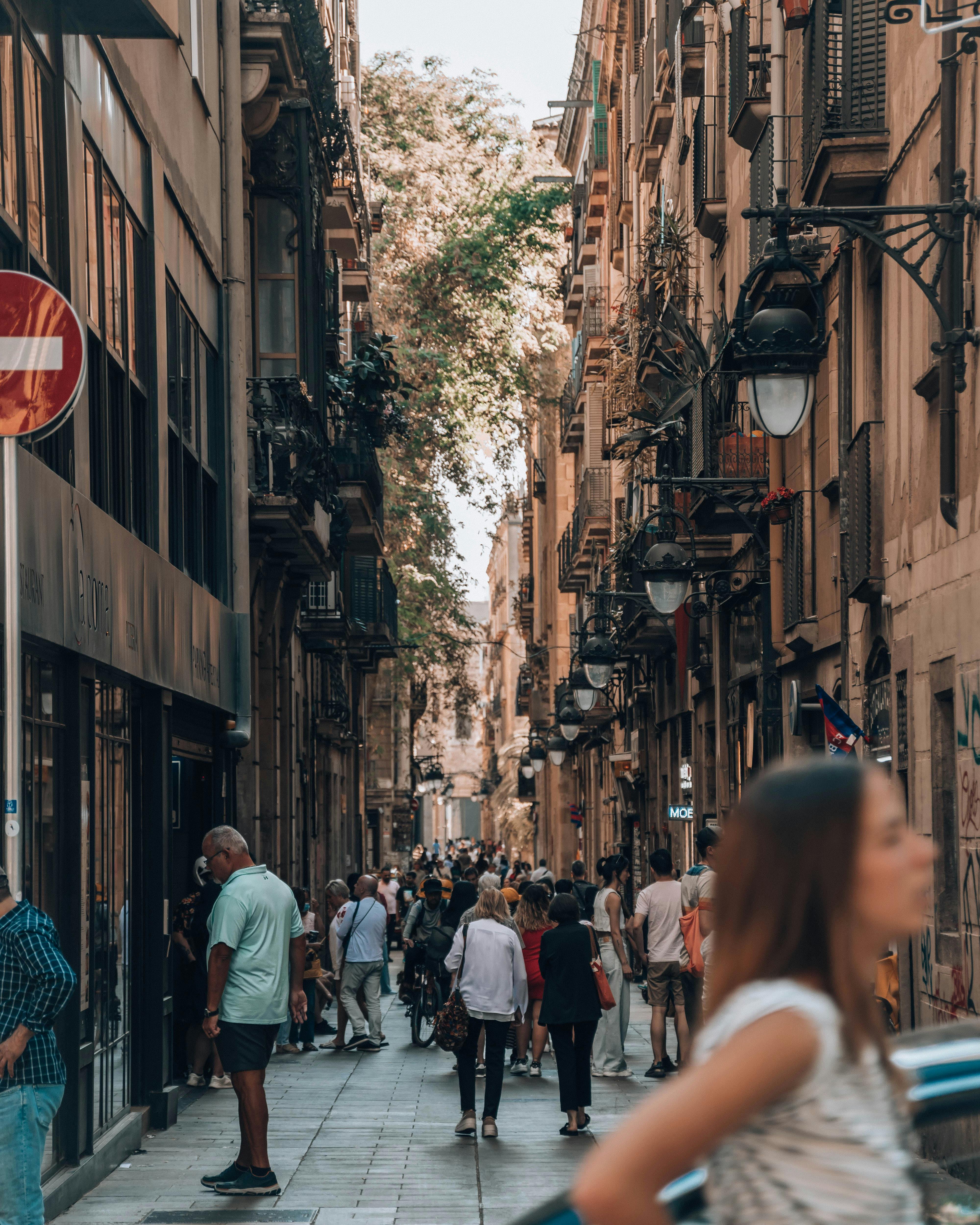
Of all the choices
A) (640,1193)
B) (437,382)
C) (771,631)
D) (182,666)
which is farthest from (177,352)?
(437,382)

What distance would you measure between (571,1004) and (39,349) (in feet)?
25.6

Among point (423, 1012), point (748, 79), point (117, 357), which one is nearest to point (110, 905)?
point (117, 357)

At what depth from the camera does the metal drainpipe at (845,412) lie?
15.3 m

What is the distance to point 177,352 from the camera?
15312 mm

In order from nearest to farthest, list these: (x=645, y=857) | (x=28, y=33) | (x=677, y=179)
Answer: (x=28, y=33)
(x=677, y=179)
(x=645, y=857)

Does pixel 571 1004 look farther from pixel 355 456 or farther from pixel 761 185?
pixel 355 456

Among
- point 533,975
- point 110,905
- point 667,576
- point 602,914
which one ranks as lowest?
point 533,975

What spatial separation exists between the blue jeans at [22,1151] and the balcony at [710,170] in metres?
18.7

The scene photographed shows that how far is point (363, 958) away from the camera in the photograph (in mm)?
20094

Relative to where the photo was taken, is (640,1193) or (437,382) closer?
(640,1193)

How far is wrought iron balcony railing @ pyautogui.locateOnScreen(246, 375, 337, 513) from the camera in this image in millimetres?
19172

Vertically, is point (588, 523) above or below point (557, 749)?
above

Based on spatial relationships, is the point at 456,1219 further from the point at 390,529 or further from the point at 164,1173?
the point at 390,529

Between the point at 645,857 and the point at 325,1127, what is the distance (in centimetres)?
2281
